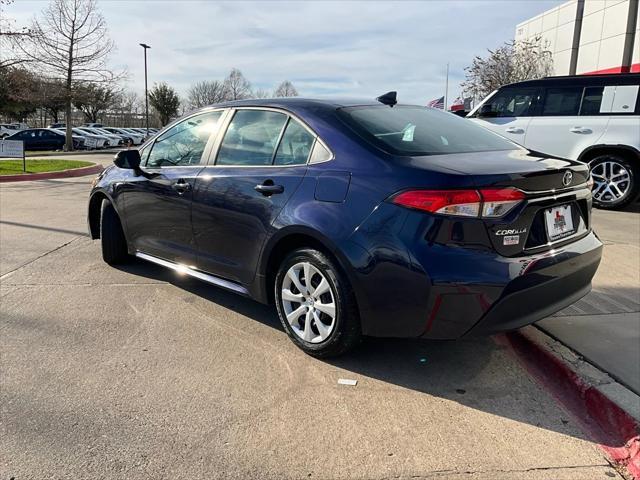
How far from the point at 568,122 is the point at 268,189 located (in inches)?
277

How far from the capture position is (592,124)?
336 inches

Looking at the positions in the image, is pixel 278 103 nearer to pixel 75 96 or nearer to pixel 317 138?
pixel 317 138

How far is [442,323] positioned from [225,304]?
85.3 inches

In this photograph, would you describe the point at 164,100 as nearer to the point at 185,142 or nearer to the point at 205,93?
the point at 205,93

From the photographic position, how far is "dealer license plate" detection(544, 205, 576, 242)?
3.06 metres

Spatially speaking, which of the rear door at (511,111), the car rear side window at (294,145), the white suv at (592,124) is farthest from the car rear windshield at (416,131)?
the rear door at (511,111)

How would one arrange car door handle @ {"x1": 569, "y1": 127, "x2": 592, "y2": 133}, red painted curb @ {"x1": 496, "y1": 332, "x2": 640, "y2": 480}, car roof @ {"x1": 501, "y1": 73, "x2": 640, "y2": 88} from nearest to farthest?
red painted curb @ {"x1": 496, "y1": 332, "x2": 640, "y2": 480}
car roof @ {"x1": 501, "y1": 73, "x2": 640, "y2": 88}
car door handle @ {"x1": 569, "y1": 127, "x2": 592, "y2": 133}

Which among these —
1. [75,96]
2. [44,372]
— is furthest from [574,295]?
[75,96]

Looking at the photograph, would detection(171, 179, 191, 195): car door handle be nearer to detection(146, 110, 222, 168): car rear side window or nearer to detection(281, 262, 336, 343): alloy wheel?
detection(146, 110, 222, 168): car rear side window

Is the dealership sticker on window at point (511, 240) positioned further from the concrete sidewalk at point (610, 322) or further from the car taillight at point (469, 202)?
the concrete sidewalk at point (610, 322)

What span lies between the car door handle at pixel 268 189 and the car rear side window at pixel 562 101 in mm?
7109

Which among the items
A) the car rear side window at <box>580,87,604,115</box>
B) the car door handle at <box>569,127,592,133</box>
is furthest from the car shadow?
the car rear side window at <box>580,87,604,115</box>

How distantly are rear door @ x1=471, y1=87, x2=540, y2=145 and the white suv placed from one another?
0.05 ft

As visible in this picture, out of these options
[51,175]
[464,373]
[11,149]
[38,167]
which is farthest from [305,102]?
[38,167]
